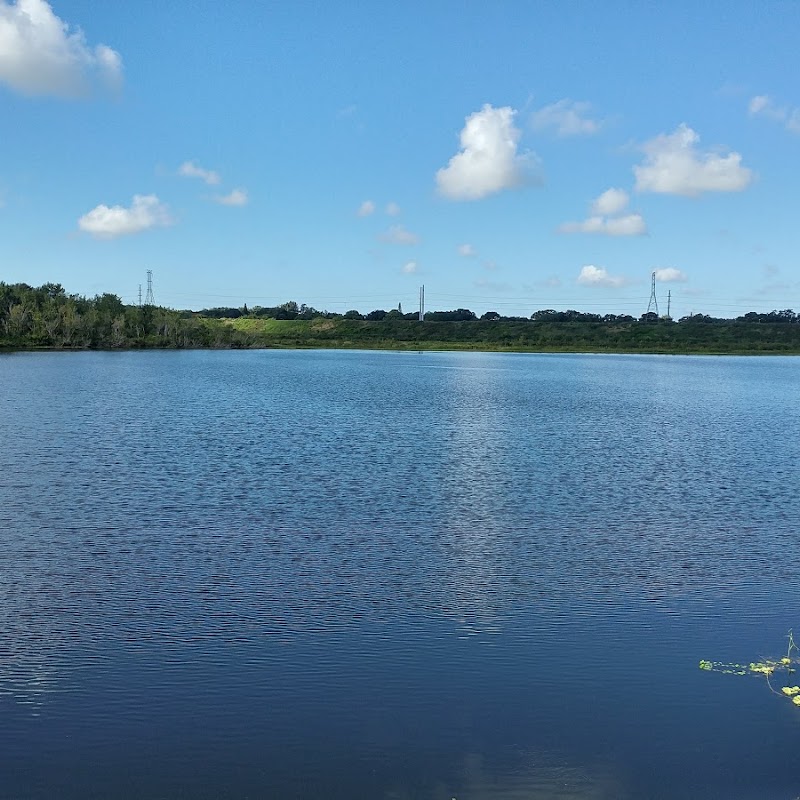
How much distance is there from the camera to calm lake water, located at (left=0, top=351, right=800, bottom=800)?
10477mm

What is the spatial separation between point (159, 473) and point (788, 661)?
71.5 feet

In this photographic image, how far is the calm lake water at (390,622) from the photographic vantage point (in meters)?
10.5

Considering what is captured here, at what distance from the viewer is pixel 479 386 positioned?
86.4m

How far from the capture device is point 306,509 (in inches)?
982

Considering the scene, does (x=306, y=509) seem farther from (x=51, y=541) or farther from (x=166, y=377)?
(x=166, y=377)

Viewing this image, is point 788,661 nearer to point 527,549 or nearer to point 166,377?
point 527,549

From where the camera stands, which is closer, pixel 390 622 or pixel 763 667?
pixel 763 667

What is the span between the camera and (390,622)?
51.3 ft

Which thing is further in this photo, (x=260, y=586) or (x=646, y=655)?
(x=260, y=586)

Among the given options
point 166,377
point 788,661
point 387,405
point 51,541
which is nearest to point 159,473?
point 51,541

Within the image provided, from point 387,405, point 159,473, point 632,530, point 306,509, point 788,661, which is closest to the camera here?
point 788,661

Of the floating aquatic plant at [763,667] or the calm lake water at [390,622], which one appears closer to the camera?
the calm lake water at [390,622]

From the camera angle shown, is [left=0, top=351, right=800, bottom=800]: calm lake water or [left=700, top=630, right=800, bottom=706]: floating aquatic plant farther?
[left=700, top=630, right=800, bottom=706]: floating aquatic plant

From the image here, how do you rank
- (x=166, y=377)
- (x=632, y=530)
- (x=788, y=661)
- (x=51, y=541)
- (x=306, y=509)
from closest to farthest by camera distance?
(x=788, y=661)
(x=51, y=541)
(x=632, y=530)
(x=306, y=509)
(x=166, y=377)
